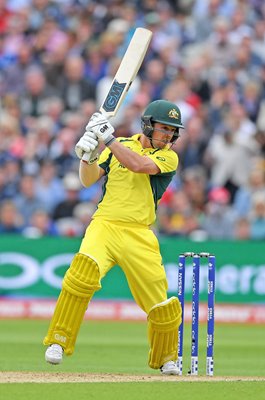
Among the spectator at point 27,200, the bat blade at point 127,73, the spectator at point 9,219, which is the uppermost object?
the spectator at point 27,200

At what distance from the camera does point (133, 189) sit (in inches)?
332

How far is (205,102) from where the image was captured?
56.5 ft

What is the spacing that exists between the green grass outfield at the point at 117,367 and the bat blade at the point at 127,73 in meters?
1.87

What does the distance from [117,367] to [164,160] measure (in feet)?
6.87

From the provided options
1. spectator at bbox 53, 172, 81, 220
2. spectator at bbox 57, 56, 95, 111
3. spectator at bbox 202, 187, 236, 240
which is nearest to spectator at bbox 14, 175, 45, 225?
spectator at bbox 53, 172, 81, 220

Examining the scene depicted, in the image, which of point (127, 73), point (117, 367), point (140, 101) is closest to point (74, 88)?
point (140, 101)

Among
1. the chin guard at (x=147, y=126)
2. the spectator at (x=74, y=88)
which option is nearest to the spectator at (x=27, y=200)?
the spectator at (x=74, y=88)

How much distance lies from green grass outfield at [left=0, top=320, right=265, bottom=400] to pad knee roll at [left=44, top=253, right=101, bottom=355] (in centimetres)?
28

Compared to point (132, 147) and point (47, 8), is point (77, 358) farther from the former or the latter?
point (47, 8)

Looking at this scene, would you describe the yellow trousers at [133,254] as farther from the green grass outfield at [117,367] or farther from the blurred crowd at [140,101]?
the blurred crowd at [140,101]

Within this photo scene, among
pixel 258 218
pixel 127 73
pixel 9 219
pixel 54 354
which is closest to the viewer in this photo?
pixel 54 354

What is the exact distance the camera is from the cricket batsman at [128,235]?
820 centimetres

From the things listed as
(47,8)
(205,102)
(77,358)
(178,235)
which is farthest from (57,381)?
(47,8)

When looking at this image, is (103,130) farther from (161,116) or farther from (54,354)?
(54,354)
